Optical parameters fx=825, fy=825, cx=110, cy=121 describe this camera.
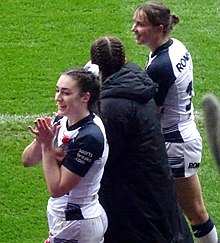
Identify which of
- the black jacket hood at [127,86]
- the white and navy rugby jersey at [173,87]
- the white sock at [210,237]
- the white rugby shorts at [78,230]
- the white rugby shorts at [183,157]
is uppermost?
the black jacket hood at [127,86]

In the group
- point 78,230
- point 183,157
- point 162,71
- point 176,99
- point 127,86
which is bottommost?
point 183,157

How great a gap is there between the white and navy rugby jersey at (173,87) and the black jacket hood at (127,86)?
0.59m

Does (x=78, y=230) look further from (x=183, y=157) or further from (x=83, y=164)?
(x=183, y=157)

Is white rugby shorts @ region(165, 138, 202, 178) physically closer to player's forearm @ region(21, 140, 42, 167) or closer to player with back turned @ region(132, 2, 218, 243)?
player with back turned @ region(132, 2, 218, 243)

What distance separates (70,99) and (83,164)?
31 centimetres

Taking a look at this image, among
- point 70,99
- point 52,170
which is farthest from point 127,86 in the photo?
point 52,170

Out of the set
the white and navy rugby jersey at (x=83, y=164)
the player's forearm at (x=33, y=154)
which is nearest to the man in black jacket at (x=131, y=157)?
the white and navy rugby jersey at (x=83, y=164)

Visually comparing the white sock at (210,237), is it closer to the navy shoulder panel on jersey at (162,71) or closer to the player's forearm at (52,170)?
the navy shoulder panel on jersey at (162,71)

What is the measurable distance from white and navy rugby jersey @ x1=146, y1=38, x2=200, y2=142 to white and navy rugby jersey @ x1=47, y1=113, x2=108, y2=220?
919 millimetres

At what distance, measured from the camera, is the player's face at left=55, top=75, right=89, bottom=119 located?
3842 mm

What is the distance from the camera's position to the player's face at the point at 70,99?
3.84 meters

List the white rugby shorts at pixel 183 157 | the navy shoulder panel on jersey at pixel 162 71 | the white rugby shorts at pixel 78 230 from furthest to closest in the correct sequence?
the white rugby shorts at pixel 183 157
the navy shoulder panel on jersey at pixel 162 71
the white rugby shorts at pixel 78 230

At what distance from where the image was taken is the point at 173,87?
4.86m

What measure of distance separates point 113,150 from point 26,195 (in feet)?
8.07
